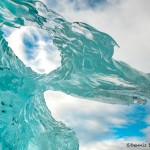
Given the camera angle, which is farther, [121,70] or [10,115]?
[10,115]

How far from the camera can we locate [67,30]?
15.4m

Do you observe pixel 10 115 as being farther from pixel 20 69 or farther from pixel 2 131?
pixel 20 69

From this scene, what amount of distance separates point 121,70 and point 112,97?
279cm

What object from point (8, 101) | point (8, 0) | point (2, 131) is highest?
point (8, 0)

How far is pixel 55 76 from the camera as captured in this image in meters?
18.6

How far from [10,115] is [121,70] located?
7.45 metres

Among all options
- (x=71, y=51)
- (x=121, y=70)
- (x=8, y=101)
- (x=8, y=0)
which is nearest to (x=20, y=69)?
(x=8, y=101)

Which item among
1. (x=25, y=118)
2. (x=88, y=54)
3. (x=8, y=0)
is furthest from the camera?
(x=25, y=118)

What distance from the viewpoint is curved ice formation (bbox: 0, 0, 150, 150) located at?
15.2 metres

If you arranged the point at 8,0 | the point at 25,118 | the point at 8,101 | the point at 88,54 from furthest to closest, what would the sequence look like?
the point at 25,118
the point at 8,101
the point at 88,54
the point at 8,0

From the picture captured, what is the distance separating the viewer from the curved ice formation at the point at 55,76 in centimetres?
1516

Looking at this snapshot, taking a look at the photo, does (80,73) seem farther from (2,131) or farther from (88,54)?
(2,131)

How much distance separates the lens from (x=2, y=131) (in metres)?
18.2

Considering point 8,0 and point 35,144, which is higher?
point 8,0
